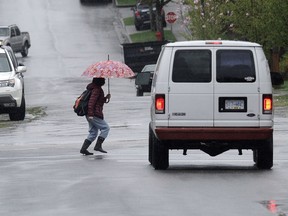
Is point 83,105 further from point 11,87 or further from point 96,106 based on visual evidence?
point 11,87

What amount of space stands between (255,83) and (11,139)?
31.8 feet

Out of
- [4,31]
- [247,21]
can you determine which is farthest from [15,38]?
[247,21]

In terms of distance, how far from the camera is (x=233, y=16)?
157 feet

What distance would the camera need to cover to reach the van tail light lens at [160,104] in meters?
17.0

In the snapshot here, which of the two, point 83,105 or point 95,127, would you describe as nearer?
point 83,105

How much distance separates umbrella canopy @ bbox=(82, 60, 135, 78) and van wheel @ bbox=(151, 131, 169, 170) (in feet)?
10.0

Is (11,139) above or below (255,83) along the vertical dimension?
below

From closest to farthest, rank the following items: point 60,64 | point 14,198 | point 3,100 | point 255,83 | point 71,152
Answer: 1. point 14,198
2. point 255,83
3. point 71,152
4. point 3,100
5. point 60,64

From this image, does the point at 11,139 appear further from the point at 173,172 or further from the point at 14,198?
the point at 14,198

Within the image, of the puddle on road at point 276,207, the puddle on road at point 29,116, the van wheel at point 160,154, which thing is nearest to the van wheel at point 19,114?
the puddle on road at point 29,116

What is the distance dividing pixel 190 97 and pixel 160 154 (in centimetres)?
103

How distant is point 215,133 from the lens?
16953mm

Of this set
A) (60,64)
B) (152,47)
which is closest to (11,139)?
(152,47)

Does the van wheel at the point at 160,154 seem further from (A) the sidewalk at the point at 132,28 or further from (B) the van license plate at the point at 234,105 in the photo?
(A) the sidewalk at the point at 132,28
